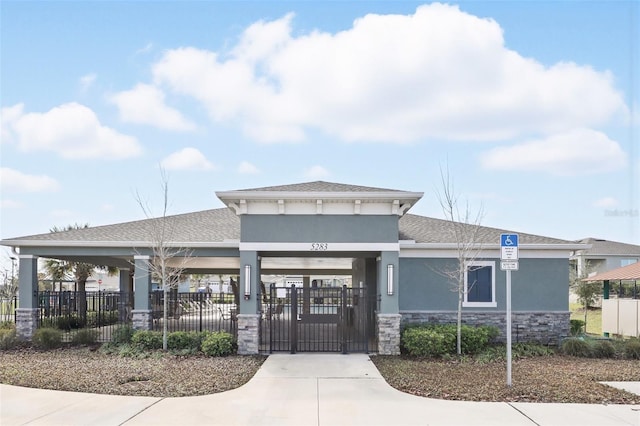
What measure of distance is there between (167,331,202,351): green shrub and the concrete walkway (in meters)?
4.94

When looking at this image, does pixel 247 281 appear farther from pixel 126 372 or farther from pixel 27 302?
pixel 27 302

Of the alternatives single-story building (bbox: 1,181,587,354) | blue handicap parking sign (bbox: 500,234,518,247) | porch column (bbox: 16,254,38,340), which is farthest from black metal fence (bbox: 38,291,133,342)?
blue handicap parking sign (bbox: 500,234,518,247)

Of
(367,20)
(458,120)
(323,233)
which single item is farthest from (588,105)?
(323,233)

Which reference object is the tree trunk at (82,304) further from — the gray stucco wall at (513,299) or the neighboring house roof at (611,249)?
the neighboring house roof at (611,249)

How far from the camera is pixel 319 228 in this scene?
1522cm

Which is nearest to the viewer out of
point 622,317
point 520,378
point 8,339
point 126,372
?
point 520,378

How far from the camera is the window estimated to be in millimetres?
17219

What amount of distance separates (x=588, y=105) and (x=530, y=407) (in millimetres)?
11599

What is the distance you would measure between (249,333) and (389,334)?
3.76 m

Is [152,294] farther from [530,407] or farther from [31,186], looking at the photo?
[530,407]

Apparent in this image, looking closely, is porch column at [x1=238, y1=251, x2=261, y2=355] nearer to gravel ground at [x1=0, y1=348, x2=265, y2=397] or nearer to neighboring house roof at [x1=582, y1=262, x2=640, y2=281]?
gravel ground at [x1=0, y1=348, x2=265, y2=397]

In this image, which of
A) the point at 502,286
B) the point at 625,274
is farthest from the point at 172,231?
the point at 625,274

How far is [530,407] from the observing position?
29.6 ft

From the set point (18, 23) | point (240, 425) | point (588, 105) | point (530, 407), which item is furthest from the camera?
point (588, 105)
